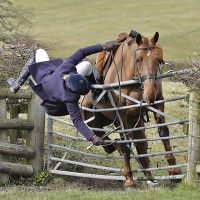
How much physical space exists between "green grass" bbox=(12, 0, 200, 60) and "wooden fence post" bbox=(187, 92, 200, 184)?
51403 mm

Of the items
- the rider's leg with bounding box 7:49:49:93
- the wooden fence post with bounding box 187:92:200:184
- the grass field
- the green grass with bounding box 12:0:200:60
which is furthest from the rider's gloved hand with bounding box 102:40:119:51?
the green grass with bounding box 12:0:200:60

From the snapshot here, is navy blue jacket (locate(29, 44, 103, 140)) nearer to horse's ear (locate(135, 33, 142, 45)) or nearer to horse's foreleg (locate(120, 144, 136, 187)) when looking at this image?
horse's ear (locate(135, 33, 142, 45))

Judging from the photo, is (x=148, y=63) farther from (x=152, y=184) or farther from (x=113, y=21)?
(x=113, y=21)

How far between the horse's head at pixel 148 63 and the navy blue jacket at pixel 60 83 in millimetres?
613

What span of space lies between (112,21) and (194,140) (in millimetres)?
71234

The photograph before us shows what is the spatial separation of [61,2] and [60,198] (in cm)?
8623

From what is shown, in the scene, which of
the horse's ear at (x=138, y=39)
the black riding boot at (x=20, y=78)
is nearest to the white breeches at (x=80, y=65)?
the black riding boot at (x=20, y=78)

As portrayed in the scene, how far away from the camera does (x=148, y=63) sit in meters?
9.35

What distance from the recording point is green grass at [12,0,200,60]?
2677 inches

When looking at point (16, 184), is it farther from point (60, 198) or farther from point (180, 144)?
point (180, 144)

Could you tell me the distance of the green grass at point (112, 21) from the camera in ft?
223

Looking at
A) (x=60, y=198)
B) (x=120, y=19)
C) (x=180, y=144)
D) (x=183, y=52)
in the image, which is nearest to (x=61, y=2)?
(x=120, y=19)

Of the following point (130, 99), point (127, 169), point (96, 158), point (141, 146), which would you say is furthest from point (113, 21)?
point (127, 169)

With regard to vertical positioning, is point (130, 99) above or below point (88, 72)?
below
